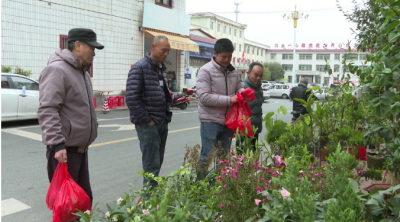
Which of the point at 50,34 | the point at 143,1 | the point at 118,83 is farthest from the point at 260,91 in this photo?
the point at 143,1

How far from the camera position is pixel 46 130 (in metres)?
2.38

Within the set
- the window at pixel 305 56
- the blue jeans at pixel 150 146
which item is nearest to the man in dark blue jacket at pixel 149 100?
the blue jeans at pixel 150 146

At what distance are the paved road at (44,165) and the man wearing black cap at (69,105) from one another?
4.42 feet

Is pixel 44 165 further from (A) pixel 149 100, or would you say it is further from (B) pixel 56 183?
(B) pixel 56 183

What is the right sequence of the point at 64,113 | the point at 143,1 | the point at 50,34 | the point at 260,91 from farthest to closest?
the point at 143,1, the point at 50,34, the point at 260,91, the point at 64,113

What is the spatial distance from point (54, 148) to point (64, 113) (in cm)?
28

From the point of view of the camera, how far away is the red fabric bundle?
330 centimetres

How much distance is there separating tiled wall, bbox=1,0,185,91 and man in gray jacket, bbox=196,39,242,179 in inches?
403

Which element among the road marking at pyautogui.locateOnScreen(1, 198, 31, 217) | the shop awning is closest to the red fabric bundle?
the road marking at pyautogui.locateOnScreen(1, 198, 31, 217)

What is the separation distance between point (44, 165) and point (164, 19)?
13.5 m

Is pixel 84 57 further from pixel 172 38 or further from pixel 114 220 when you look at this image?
pixel 172 38

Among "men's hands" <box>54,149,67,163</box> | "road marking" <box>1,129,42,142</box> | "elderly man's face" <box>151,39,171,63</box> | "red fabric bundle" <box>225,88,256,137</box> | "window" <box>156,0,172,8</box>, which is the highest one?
"window" <box>156,0,172,8</box>

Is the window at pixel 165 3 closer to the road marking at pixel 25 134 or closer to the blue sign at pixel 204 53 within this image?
the blue sign at pixel 204 53

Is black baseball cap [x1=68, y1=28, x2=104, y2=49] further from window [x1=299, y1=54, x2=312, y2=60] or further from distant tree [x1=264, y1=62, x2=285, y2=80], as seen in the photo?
window [x1=299, y1=54, x2=312, y2=60]
